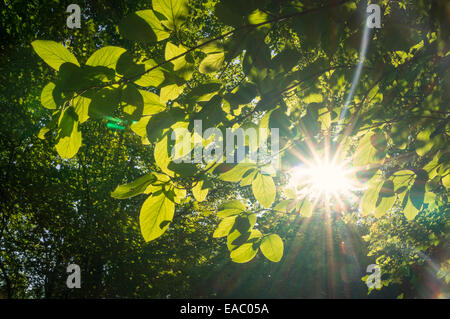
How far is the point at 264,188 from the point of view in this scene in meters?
0.85

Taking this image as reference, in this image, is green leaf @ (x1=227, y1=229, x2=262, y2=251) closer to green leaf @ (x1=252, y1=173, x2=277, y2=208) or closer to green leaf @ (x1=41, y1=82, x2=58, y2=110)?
green leaf @ (x1=252, y1=173, x2=277, y2=208)

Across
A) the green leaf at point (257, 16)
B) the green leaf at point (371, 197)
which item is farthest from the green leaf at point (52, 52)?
the green leaf at point (371, 197)

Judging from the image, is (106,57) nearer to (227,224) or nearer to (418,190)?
(227,224)

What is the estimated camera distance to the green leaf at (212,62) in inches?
29.6

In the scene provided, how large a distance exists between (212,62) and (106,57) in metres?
0.33

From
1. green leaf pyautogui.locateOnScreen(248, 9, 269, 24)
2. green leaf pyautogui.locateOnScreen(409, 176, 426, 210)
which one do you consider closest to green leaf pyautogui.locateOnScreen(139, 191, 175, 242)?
green leaf pyautogui.locateOnScreen(248, 9, 269, 24)

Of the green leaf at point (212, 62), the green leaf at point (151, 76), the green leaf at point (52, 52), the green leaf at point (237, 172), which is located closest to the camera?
the green leaf at point (52, 52)

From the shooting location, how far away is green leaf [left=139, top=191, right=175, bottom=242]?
0.70m

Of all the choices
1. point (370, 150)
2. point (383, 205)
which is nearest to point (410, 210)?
point (383, 205)

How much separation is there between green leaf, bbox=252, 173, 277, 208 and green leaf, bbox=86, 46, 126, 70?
0.59 m

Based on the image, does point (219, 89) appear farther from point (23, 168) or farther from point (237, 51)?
point (23, 168)

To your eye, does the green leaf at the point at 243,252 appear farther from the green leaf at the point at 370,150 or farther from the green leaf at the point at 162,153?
the green leaf at the point at 370,150

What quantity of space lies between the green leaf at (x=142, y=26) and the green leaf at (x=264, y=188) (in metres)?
0.57
